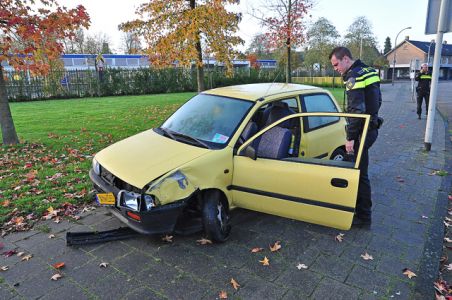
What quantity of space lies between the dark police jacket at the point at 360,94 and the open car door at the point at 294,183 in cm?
29

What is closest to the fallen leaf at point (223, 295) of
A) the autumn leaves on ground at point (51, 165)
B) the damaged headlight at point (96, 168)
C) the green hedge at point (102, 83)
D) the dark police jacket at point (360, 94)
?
the damaged headlight at point (96, 168)

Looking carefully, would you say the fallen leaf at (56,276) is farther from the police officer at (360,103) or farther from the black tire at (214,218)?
the police officer at (360,103)

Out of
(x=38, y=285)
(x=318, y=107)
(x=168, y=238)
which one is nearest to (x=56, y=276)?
(x=38, y=285)

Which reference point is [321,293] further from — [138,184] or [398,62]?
[398,62]

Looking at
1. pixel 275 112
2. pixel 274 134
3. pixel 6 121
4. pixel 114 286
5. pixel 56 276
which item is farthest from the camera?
pixel 6 121

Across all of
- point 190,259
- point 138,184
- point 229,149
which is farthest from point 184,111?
point 190,259

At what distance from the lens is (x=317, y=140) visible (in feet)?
15.6

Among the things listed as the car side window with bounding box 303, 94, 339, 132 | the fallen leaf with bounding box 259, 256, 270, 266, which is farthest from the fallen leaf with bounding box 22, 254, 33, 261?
the car side window with bounding box 303, 94, 339, 132

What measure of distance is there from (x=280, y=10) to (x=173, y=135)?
44.9ft

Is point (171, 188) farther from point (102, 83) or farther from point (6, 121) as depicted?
point (102, 83)

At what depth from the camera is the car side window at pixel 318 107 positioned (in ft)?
15.6

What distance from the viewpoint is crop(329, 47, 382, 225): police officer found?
152 inches

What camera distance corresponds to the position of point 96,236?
3711 millimetres

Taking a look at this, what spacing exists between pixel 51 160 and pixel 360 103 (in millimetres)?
5972
